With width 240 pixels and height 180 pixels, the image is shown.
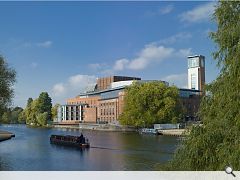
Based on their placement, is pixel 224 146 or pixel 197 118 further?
pixel 197 118

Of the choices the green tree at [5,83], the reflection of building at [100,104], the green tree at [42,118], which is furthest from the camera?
the green tree at [42,118]

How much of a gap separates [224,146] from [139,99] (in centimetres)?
3438

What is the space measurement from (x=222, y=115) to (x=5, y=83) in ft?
50.6

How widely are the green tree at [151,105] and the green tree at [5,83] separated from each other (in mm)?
18079

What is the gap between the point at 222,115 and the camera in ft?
17.7

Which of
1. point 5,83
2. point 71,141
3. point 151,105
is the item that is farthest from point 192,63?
point 151,105

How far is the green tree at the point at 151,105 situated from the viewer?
3781 cm

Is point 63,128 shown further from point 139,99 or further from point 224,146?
point 224,146

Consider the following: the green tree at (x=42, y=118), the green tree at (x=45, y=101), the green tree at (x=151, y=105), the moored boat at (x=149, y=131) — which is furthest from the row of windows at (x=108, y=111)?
the green tree at (x=45, y=101)

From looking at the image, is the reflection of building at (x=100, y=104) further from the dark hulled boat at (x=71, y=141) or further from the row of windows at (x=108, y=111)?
the dark hulled boat at (x=71, y=141)

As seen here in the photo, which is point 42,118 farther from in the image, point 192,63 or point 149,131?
point 192,63

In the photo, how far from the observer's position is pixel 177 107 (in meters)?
38.9
